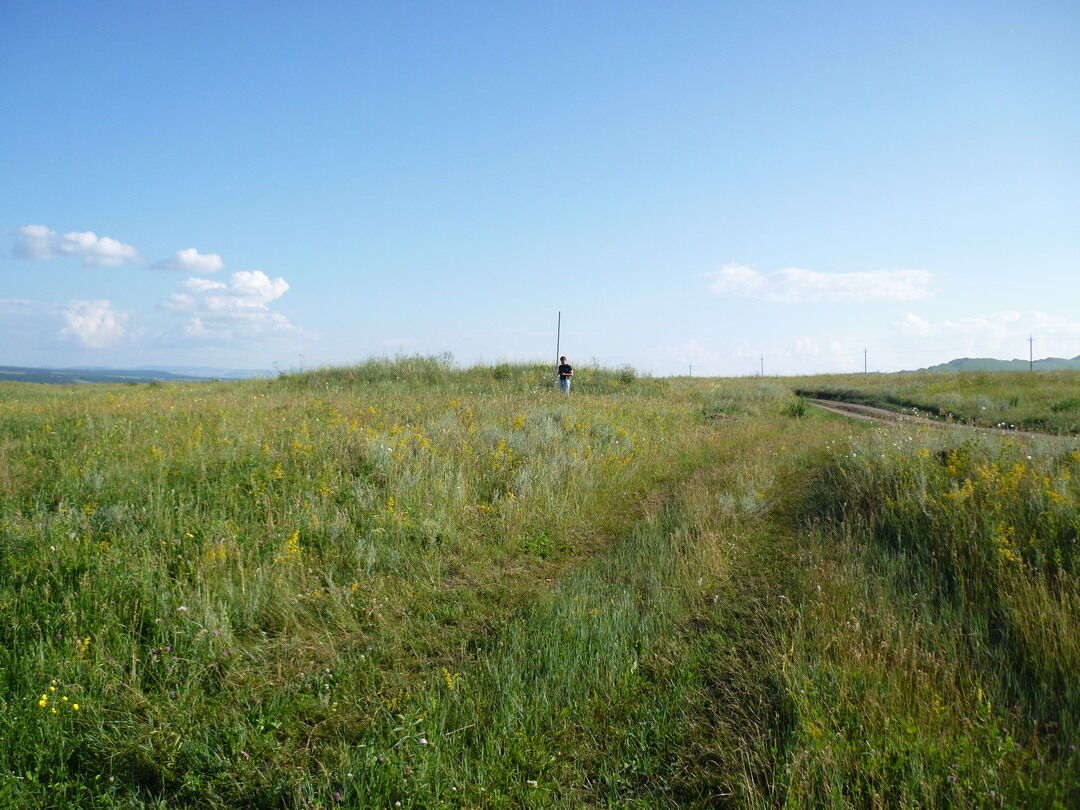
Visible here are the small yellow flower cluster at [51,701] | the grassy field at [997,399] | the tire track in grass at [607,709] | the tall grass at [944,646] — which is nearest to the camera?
the tall grass at [944,646]

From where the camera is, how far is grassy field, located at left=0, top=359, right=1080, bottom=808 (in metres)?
2.61

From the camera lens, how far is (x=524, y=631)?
3.86 meters

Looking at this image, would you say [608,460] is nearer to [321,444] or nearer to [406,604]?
[321,444]

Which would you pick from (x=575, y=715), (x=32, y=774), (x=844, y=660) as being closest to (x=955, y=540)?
(x=844, y=660)

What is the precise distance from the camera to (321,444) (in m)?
7.79

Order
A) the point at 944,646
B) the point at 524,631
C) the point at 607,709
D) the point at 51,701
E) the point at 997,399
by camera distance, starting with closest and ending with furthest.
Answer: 1. the point at 51,701
2. the point at 607,709
3. the point at 944,646
4. the point at 524,631
5. the point at 997,399

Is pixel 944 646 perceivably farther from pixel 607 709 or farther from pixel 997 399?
pixel 997 399

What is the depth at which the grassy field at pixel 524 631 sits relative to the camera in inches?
103

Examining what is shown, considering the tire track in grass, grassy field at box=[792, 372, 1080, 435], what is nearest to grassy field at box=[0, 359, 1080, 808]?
the tire track in grass

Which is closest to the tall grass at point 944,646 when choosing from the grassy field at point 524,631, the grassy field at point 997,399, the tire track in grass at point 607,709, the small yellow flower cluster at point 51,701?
the grassy field at point 524,631

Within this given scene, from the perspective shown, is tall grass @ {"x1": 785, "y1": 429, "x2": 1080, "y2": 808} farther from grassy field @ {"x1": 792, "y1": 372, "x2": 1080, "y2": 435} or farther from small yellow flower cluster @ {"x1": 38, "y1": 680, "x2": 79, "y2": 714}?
grassy field @ {"x1": 792, "y1": 372, "x2": 1080, "y2": 435}

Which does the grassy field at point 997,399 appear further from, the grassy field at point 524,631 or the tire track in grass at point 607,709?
the tire track in grass at point 607,709

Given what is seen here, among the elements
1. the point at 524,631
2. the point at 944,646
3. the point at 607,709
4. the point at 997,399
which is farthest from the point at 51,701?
the point at 997,399

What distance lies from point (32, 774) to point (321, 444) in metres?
5.37
